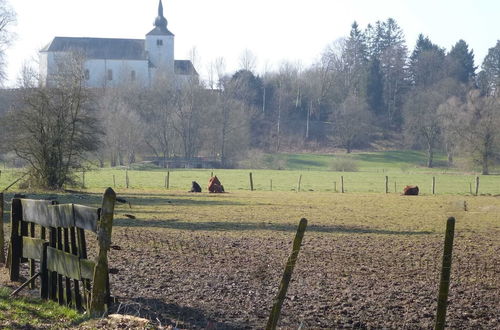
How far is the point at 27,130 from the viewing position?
43.1m

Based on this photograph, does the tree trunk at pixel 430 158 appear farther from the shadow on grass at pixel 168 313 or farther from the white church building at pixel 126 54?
the shadow on grass at pixel 168 313

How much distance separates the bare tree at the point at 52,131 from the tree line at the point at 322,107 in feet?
1.71

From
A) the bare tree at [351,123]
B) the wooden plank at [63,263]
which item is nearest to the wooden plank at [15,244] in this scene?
the wooden plank at [63,263]

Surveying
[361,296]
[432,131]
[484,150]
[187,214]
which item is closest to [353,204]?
[187,214]

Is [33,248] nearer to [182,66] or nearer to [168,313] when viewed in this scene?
[168,313]

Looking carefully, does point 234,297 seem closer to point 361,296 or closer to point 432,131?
point 361,296

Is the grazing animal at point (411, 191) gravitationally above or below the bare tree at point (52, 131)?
below

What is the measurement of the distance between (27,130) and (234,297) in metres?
33.5

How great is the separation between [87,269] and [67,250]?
1035mm

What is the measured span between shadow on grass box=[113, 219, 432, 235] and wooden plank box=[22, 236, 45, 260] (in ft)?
34.9

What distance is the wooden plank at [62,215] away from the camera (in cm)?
1065

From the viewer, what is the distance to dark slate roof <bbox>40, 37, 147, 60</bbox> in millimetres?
147000

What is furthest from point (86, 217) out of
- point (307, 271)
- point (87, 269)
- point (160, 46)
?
point (160, 46)

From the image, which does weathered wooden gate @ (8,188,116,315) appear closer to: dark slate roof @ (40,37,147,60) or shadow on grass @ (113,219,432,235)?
shadow on grass @ (113,219,432,235)
